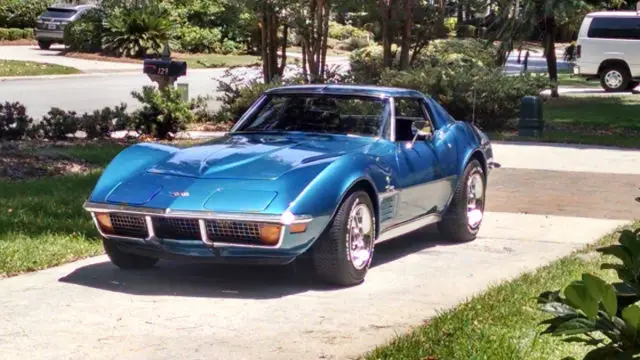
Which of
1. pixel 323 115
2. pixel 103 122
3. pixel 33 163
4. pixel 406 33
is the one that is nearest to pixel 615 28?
pixel 406 33

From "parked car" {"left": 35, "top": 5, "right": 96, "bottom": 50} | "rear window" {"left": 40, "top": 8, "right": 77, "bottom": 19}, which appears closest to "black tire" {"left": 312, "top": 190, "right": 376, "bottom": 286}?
"parked car" {"left": 35, "top": 5, "right": 96, "bottom": 50}

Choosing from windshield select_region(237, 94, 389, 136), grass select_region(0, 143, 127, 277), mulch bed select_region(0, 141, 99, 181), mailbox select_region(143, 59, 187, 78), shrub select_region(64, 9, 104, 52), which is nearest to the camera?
grass select_region(0, 143, 127, 277)

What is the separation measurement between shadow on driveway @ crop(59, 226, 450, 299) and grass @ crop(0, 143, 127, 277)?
14.2 inches

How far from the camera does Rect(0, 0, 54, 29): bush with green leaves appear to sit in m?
46.8

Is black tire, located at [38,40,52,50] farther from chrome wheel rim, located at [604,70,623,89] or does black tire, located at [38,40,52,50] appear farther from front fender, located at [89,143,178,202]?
front fender, located at [89,143,178,202]

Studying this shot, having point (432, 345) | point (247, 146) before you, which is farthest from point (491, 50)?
point (432, 345)

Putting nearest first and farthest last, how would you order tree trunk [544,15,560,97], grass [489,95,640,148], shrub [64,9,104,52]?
1. grass [489,95,640,148]
2. tree trunk [544,15,560,97]
3. shrub [64,9,104,52]

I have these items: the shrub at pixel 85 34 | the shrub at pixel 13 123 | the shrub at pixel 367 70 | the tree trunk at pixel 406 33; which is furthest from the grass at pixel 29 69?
the shrub at pixel 13 123

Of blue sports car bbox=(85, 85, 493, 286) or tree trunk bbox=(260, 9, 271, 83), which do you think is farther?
tree trunk bbox=(260, 9, 271, 83)

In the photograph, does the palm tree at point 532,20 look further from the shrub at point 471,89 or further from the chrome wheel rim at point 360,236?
the chrome wheel rim at point 360,236

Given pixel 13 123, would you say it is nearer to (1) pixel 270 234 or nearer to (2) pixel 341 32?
(1) pixel 270 234

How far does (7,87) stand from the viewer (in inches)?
1069

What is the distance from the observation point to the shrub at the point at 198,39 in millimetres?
43312

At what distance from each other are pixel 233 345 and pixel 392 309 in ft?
4.13
